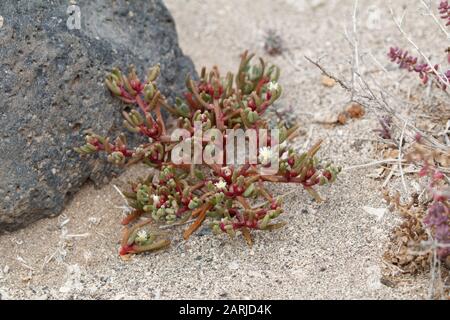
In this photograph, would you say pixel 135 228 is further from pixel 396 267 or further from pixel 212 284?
pixel 396 267

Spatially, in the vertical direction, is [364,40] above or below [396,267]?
above

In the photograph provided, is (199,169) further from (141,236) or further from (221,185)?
(141,236)

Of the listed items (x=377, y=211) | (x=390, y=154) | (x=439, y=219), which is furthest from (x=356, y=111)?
(x=439, y=219)

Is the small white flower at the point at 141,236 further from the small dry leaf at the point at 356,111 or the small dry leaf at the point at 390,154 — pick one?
the small dry leaf at the point at 356,111

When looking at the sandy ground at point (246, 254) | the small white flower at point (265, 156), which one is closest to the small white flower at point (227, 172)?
the small white flower at point (265, 156)

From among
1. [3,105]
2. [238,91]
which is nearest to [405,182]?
[238,91]

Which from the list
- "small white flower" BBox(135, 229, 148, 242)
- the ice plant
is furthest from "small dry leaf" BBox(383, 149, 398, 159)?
"small white flower" BBox(135, 229, 148, 242)
